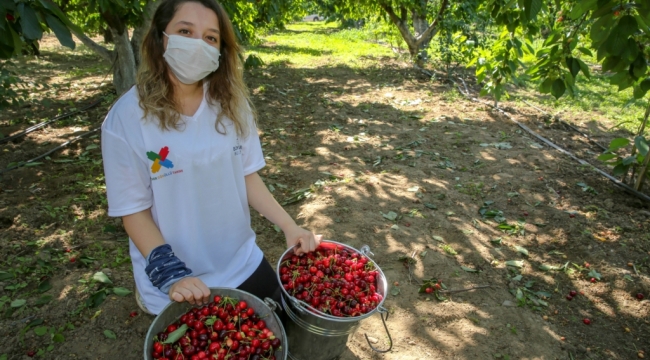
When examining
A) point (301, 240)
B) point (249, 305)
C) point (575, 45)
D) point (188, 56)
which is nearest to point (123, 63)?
point (188, 56)

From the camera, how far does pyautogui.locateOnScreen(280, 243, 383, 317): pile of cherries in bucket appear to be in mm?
1749

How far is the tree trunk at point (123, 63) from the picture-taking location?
5.39 meters

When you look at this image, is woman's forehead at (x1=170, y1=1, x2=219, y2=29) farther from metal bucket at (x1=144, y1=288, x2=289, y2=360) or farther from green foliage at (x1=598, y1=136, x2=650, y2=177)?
green foliage at (x1=598, y1=136, x2=650, y2=177)

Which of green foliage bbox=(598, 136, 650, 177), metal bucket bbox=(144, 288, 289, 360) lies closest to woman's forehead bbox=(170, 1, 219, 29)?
metal bucket bbox=(144, 288, 289, 360)

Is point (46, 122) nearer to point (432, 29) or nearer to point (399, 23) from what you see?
point (399, 23)

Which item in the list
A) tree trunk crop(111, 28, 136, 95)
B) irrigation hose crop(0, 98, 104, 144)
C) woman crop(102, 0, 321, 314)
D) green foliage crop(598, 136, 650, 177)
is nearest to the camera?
woman crop(102, 0, 321, 314)

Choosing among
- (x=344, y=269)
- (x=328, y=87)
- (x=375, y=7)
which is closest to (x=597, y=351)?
(x=344, y=269)

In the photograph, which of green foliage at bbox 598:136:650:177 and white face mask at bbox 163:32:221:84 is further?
green foliage at bbox 598:136:650:177

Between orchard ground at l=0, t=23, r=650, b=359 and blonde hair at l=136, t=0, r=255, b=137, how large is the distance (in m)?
1.45

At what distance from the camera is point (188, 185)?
71.2 inches

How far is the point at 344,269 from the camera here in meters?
1.96

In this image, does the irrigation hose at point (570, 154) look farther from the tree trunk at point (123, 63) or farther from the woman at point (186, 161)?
the tree trunk at point (123, 63)

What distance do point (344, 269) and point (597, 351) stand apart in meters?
1.77

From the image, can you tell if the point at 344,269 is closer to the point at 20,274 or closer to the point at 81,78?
the point at 20,274
